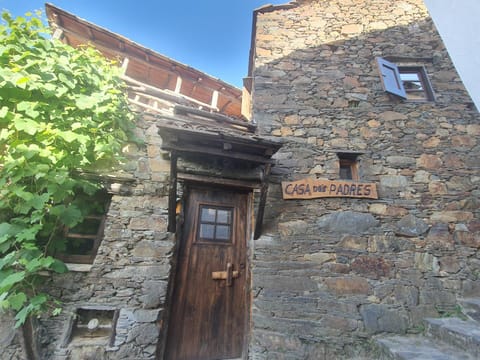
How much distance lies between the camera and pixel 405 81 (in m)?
4.13

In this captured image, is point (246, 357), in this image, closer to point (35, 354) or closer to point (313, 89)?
A: point (35, 354)

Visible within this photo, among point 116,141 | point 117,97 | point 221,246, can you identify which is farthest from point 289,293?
point 117,97

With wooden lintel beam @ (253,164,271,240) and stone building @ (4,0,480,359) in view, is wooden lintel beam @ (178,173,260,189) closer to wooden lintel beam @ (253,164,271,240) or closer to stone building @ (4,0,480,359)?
stone building @ (4,0,480,359)

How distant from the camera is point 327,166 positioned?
10.6ft

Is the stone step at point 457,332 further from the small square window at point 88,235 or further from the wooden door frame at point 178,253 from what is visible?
the small square window at point 88,235

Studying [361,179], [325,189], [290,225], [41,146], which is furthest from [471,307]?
[41,146]

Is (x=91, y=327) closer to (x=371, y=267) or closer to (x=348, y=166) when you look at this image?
(x=371, y=267)

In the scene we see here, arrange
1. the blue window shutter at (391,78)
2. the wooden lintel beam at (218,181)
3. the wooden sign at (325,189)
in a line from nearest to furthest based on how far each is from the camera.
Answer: the wooden lintel beam at (218,181), the wooden sign at (325,189), the blue window shutter at (391,78)

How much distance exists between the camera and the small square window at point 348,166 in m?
3.32

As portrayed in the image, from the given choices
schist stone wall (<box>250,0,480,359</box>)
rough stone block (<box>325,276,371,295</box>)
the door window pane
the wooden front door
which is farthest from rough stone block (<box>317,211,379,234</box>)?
the door window pane

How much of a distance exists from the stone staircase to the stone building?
103mm

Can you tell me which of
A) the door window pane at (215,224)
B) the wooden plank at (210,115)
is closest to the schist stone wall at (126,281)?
the door window pane at (215,224)

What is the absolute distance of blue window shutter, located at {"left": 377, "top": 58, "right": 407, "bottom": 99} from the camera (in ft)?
12.4

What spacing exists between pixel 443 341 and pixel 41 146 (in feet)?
14.8
